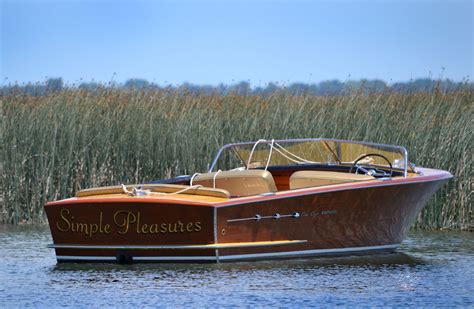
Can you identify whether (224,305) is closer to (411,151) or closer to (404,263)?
(404,263)

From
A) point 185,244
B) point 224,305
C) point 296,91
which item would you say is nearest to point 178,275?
point 185,244

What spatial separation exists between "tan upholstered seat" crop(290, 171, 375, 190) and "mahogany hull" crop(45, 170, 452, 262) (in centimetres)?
19

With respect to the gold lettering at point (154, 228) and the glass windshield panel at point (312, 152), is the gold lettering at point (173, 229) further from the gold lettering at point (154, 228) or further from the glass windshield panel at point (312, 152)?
the glass windshield panel at point (312, 152)

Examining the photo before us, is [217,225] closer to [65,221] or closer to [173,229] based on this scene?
[173,229]

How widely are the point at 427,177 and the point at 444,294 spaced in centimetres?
297

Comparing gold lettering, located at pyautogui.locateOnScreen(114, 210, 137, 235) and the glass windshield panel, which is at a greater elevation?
the glass windshield panel

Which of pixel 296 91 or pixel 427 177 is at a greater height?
pixel 296 91

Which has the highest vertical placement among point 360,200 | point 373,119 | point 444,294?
point 373,119

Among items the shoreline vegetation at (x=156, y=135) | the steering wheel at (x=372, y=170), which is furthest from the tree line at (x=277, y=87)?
the steering wheel at (x=372, y=170)

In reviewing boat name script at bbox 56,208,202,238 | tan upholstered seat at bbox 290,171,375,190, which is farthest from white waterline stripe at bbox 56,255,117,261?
tan upholstered seat at bbox 290,171,375,190

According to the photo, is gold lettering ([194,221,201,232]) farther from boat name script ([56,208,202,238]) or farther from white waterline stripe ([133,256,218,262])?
white waterline stripe ([133,256,218,262])

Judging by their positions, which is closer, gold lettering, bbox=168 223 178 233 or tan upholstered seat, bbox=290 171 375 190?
gold lettering, bbox=168 223 178 233

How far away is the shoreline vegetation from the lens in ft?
54.3

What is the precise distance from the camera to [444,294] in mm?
10617
